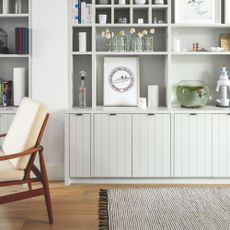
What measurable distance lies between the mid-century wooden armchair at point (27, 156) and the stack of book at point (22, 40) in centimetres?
118

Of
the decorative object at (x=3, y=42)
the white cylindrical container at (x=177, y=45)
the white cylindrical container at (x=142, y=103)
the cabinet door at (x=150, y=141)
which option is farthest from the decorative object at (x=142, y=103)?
the decorative object at (x=3, y=42)

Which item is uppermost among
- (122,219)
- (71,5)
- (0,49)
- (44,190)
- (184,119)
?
(71,5)

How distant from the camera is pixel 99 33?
507 cm

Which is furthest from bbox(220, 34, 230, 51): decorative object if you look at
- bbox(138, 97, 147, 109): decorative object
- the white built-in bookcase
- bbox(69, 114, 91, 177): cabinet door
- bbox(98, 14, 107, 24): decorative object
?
bbox(69, 114, 91, 177): cabinet door

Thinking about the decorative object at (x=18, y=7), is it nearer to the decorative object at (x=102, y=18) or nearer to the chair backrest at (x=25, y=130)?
the decorative object at (x=102, y=18)

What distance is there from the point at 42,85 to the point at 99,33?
0.87 metres

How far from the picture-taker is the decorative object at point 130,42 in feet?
15.8

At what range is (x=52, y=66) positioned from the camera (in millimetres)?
4715

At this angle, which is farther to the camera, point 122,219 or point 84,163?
point 84,163

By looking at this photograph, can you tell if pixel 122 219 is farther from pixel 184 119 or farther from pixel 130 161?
pixel 184 119

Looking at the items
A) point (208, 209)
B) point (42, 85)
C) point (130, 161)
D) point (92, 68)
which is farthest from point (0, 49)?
point (208, 209)

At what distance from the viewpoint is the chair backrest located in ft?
11.4

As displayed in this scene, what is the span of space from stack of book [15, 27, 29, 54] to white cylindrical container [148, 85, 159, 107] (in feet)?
4.27

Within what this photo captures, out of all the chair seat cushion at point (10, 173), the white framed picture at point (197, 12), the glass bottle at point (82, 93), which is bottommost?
the chair seat cushion at point (10, 173)
